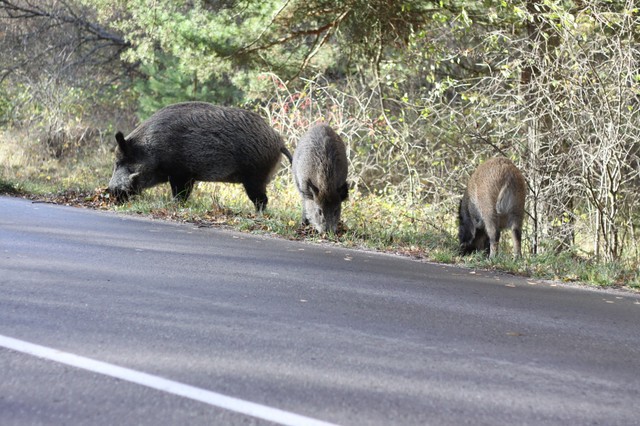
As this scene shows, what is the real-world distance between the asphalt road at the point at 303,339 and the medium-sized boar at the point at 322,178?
9.76 feet

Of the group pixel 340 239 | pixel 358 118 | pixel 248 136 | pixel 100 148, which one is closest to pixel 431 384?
pixel 340 239

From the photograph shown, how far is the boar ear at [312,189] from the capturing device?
13.3m

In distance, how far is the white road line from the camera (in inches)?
179

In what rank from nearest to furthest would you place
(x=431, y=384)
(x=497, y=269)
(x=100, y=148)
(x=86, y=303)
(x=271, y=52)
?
(x=431, y=384) → (x=86, y=303) → (x=497, y=269) → (x=271, y=52) → (x=100, y=148)

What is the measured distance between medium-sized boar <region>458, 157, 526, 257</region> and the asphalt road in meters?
1.86

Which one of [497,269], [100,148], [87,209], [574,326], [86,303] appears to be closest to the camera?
A: [86,303]

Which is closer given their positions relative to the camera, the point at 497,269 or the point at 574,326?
the point at 574,326

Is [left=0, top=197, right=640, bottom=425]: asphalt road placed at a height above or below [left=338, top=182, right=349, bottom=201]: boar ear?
below

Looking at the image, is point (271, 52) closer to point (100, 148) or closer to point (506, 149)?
point (100, 148)

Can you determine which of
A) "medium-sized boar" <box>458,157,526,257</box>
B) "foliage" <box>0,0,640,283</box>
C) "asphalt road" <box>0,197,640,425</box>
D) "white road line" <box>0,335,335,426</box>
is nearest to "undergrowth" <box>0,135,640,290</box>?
"foliage" <box>0,0,640,283</box>

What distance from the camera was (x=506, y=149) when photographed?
627 inches

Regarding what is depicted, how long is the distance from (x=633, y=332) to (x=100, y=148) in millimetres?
21418

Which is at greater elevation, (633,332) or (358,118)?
(358,118)

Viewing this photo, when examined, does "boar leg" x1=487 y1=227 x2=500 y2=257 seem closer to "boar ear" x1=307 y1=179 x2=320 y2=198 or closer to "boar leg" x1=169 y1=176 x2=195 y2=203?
"boar ear" x1=307 y1=179 x2=320 y2=198
